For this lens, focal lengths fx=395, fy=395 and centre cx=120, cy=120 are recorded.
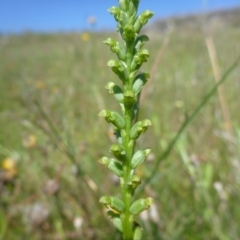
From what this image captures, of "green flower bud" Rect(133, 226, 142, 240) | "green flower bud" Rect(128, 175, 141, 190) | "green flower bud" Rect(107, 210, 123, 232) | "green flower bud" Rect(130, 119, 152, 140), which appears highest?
"green flower bud" Rect(130, 119, 152, 140)

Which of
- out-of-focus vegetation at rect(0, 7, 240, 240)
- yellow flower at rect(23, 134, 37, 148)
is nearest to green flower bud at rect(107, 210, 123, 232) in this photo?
out-of-focus vegetation at rect(0, 7, 240, 240)

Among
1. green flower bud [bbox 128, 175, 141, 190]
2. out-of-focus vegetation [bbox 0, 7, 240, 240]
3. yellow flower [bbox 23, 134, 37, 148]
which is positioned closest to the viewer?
green flower bud [bbox 128, 175, 141, 190]

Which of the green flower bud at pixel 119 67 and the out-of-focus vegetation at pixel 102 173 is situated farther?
the out-of-focus vegetation at pixel 102 173

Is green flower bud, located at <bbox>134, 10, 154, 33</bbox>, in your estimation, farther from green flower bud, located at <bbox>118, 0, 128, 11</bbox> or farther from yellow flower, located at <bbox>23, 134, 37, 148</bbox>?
yellow flower, located at <bbox>23, 134, 37, 148</bbox>

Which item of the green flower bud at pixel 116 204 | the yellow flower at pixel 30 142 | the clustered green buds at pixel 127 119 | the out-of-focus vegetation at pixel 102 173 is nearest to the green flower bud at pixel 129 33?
the clustered green buds at pixel 127 119

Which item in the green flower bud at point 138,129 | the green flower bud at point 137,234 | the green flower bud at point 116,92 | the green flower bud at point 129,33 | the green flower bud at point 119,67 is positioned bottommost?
the green flower bud at point 137,234

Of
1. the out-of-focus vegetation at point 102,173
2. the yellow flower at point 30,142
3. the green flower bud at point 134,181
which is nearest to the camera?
the green flower bud at point 134,181

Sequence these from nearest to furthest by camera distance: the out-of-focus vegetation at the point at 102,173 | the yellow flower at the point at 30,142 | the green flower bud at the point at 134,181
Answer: the green flower bud at the point at 134,181 < the out-of-focus vegetation at the point at 102,173 < the yellow flower at the point at 30,142

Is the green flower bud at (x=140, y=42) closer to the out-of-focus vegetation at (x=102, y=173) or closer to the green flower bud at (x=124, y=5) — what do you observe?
the green flower bud at (x=124, y=5)

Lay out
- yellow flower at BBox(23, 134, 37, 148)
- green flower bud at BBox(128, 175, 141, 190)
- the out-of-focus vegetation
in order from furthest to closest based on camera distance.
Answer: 1. yellow flower at BBox(23, 134, 37, 148)
2. the out-of-focus vegetation
3. green flower bud at BBox(128, 175, 141, 190)
